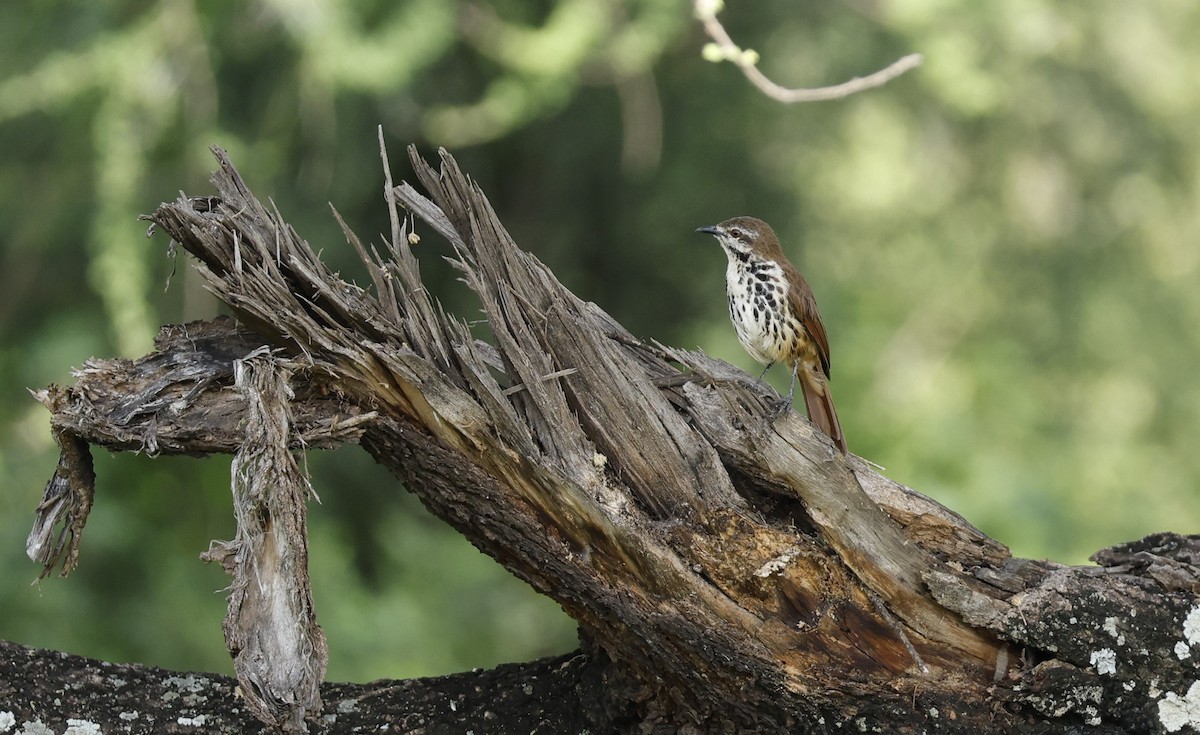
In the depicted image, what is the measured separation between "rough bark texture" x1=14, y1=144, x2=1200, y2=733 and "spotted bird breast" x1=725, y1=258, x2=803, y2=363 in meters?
1.15

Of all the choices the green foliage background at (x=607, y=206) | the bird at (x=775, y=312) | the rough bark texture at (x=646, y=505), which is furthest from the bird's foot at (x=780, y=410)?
the green foliage background at (x=607, y=206)

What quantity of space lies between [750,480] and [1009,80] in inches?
190

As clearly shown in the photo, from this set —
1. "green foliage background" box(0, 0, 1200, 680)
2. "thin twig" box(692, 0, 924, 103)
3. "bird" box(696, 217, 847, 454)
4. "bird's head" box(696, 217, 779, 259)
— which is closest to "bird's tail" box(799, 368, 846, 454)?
"bird" box(696, 217, 847, 454)

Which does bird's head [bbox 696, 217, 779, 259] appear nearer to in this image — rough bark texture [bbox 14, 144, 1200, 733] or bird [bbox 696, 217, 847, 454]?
bird [bbox 696, 217, 847, 454]

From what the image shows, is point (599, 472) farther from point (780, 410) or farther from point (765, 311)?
point (765, 311)

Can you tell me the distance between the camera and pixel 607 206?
6559mm

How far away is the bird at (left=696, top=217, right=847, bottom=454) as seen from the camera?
3.87 metres

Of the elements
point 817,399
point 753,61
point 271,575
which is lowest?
point 271,575

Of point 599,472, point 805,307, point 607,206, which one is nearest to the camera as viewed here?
point 599,472

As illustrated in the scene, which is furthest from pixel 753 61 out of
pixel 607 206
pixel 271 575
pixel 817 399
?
pixel 607 206

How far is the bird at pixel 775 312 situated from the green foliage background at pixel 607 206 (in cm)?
130

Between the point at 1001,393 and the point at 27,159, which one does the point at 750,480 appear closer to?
the point at 27,159

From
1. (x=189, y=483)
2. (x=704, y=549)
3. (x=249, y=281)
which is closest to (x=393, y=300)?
(x=249, y=281)

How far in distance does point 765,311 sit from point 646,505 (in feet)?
4.49
